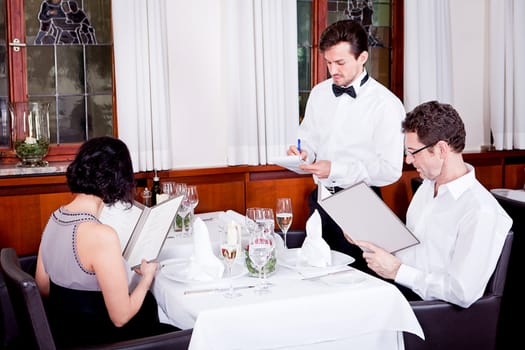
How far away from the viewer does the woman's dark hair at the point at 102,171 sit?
2.19m

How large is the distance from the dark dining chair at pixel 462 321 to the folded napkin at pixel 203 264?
2.20 ft

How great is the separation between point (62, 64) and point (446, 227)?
276 centimetres

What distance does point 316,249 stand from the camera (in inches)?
93.7

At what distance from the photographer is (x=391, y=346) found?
2.15m

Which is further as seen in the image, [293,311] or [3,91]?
[3,91]

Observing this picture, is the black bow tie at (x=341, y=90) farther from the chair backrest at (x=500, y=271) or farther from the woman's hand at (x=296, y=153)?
the chair backrest at (x=500, y=271)

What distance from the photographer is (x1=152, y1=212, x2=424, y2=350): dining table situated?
196 cm

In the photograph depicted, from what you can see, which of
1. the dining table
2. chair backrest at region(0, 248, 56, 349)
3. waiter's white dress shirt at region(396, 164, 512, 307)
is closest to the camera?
chair backrest at region(0, 248, 56, 349)

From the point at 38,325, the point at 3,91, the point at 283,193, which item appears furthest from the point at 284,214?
the point at 3,91

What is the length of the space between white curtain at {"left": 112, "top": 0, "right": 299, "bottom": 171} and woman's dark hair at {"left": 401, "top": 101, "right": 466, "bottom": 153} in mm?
2116

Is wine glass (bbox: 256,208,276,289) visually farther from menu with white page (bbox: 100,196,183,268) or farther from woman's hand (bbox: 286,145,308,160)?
woman's hand (bbox: 286,145,308,160)

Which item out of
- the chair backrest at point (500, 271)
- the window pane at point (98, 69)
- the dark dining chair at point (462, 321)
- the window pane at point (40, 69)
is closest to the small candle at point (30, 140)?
the window pane at point (40, 69)

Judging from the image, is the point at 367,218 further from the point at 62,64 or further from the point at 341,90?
the point at 62,64

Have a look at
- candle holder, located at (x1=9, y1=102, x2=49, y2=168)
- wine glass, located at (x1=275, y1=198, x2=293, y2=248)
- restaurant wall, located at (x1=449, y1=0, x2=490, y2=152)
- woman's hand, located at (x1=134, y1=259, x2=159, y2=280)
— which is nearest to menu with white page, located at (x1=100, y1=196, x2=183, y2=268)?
woman's hand, located at (x1=134, y1=259, x2=159, y2=280)
